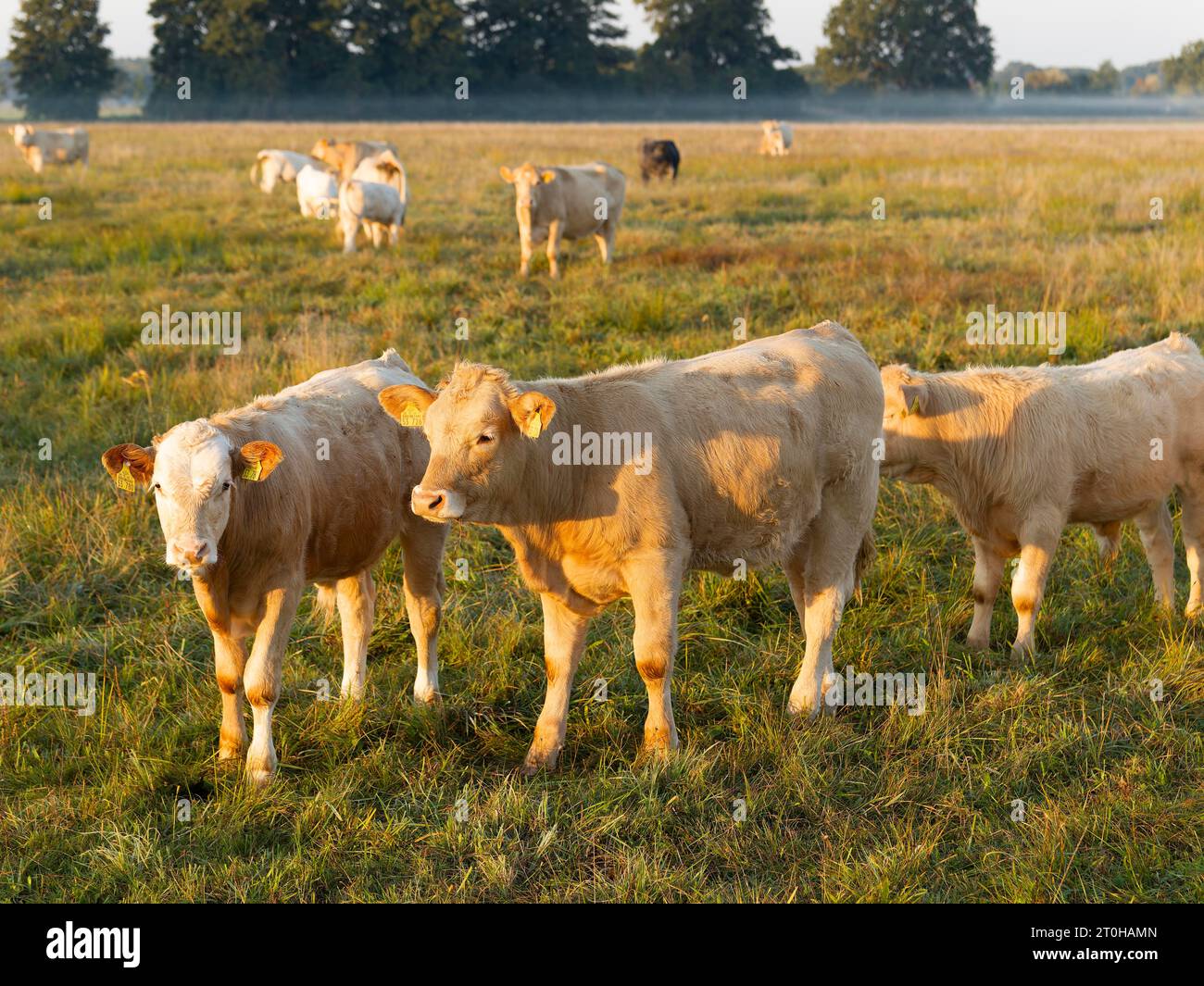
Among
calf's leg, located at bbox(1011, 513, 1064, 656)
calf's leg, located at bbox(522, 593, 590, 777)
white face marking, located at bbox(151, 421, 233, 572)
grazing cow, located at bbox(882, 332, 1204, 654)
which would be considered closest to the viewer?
white face marking, located at bbox(151, 421, 233, 572)

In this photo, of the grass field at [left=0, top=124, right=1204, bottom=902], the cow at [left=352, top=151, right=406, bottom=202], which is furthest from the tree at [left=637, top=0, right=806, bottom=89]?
the grass field at [left=0, top=124, right=1204, bottom=902]

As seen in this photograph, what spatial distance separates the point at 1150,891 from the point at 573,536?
2500 mm

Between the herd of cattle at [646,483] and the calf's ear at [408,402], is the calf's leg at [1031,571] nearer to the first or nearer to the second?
the herd of cattle at [646,483]

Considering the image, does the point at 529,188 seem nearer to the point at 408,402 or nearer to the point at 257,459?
the point at 408,402

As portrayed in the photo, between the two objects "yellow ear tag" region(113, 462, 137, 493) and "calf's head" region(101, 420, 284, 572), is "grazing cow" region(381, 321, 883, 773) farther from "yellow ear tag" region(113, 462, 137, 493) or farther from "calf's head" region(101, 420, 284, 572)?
"yellow ear tag" region(113, 462, 137, 493)

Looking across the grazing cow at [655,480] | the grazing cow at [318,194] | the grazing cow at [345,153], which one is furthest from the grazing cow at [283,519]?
the grazing cow at [345,153]

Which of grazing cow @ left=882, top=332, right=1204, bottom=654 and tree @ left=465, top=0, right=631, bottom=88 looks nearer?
grazing cow @ left=882, top=332, right=1204, bottom=654

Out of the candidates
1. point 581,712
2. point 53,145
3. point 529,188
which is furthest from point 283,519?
point 53,145

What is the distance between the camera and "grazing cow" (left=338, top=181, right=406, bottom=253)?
1648 centimetres

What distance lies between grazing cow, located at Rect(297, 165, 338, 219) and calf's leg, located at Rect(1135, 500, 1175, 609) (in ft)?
52.7

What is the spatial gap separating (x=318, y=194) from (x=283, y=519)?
54.7 ft

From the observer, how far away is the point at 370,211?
1688 centimetres
